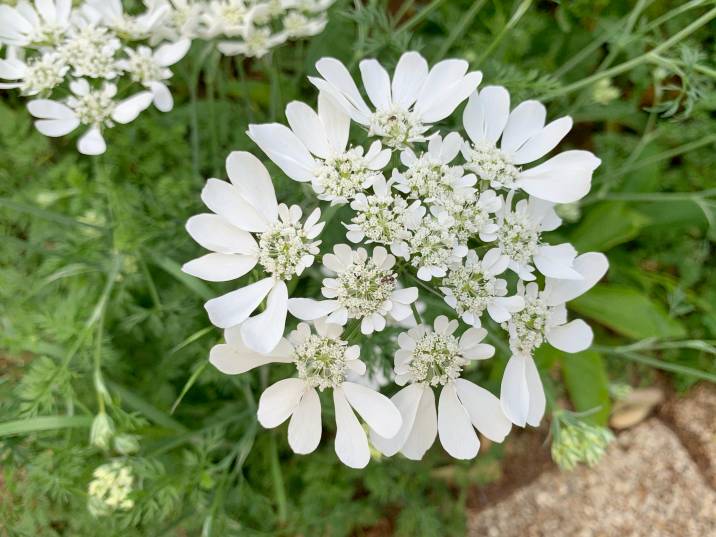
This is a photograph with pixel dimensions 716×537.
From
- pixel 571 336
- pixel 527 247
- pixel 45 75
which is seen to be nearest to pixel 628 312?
pixel 571 336

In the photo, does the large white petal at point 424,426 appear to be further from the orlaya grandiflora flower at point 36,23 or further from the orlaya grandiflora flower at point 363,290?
the orlaya grandiflora flower at point 36,23

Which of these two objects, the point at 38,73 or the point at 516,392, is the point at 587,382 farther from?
the point at 38,73

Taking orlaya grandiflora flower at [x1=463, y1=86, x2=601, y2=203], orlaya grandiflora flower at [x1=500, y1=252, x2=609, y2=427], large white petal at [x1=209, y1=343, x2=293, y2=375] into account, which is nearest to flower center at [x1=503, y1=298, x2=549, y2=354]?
orlaya grandiflora flower at [x1=500, y1=252, x2=609, y2=427]

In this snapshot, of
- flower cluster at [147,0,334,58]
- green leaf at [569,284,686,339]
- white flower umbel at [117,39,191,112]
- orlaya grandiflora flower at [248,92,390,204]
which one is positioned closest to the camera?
orlaya grandiflora flower at [248,92,390,204]

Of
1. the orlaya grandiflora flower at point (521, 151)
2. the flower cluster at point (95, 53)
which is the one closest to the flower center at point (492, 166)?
the orlaya grandiflora flower at point (521, 151)

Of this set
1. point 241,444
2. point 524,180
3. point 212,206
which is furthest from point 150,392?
point 524,180

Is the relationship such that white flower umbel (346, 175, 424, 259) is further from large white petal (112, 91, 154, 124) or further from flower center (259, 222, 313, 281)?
large white petal (112, 91, 154, 124)
